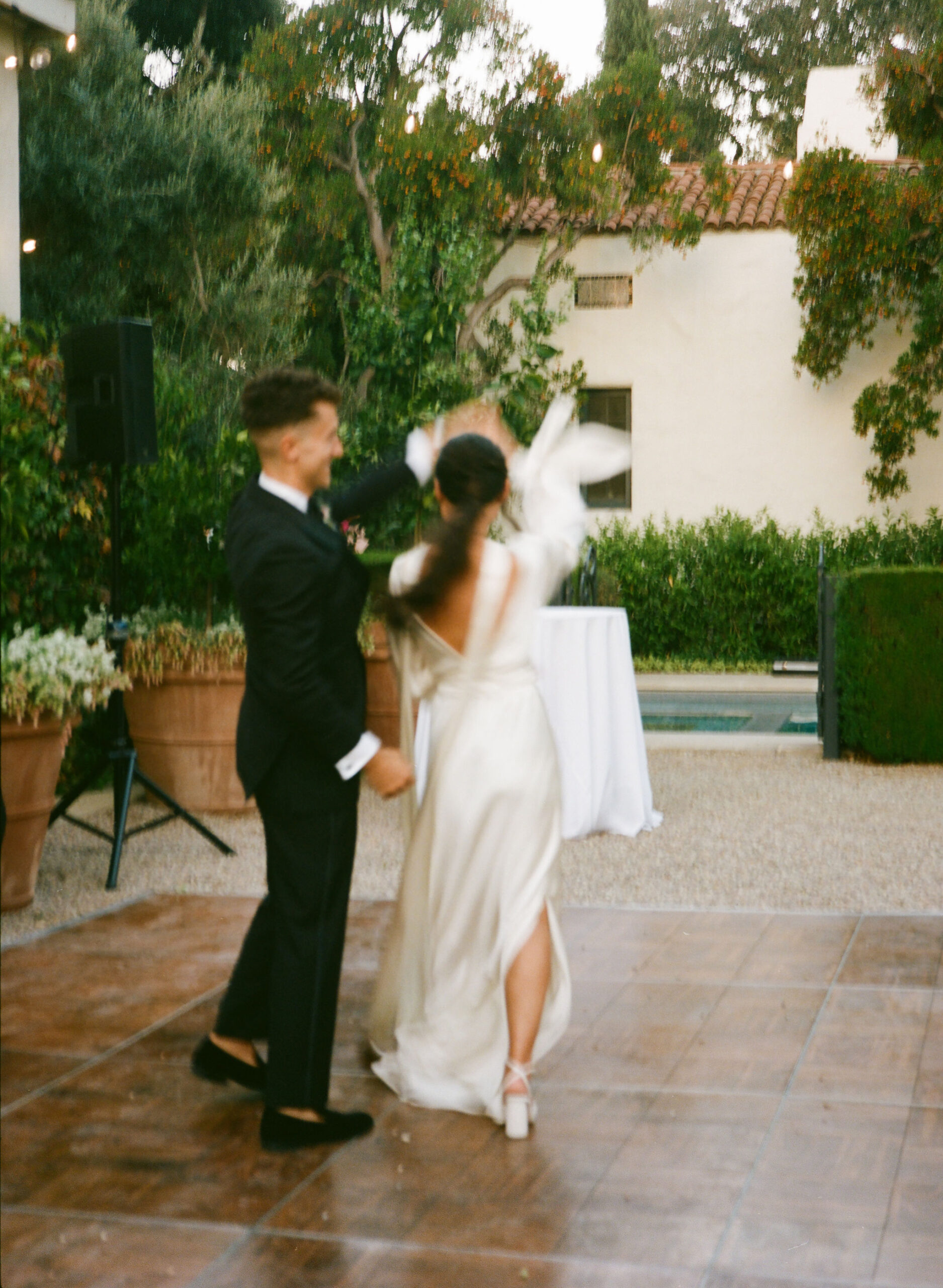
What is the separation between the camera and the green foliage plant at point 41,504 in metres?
7.06

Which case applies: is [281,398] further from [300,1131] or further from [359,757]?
[300,1131]

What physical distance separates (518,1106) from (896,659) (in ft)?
21.8

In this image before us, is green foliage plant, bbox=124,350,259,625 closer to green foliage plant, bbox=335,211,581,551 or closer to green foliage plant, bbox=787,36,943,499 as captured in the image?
green foliage plant, bbox=335,211,581,551

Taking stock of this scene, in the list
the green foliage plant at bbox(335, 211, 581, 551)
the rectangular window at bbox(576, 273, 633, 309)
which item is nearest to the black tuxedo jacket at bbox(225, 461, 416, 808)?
the green foliage plant at bbox(335, 211, 581, 551)

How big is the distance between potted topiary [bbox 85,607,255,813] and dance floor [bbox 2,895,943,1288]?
9.13 feet

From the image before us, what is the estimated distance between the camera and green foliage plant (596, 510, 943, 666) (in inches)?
705

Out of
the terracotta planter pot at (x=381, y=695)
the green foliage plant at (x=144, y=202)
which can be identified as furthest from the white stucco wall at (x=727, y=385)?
the terracotta planter pot at (x=381, y=695)

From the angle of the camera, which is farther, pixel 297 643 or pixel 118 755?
pixel 118 755

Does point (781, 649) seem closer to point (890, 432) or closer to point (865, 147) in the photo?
point (890, 432)

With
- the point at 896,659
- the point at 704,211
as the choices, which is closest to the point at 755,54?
the point at 704,211

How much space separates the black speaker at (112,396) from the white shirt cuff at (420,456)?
10.2 feet

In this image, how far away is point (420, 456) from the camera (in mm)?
3732

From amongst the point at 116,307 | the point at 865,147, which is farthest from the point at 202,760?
the point at 865,147

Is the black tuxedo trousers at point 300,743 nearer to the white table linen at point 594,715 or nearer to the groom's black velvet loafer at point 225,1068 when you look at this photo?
the groom's black velvet loafer at point 225,1068
